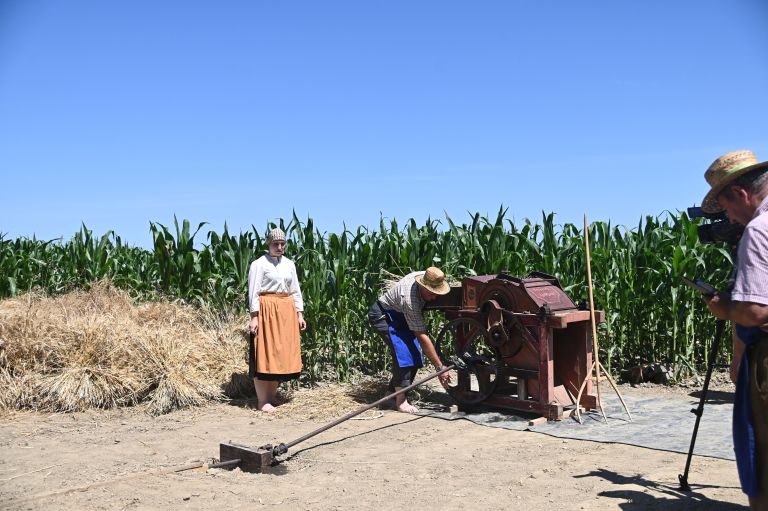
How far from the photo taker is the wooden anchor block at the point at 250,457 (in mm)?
5418

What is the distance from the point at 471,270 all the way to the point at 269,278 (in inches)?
124

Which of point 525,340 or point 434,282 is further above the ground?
point 434,282

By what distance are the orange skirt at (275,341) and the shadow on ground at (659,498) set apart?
12.4 feet

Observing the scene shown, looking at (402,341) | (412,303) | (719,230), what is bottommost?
(402,341)

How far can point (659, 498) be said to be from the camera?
4.55 metres

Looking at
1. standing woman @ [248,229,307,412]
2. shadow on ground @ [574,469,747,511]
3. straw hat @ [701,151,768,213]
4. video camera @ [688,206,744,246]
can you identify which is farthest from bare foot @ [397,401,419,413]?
straw hat @ [701,151,768,213]

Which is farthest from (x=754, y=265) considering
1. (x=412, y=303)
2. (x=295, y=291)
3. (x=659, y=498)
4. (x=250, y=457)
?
(x=295, y=291)

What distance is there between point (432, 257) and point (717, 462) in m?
5.06

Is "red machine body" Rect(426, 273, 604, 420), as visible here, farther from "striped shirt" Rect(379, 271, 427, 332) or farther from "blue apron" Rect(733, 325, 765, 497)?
"blue apron" Rect(733, 325, 765, 497)

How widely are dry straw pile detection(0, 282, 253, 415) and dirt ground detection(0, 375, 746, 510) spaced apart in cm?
44

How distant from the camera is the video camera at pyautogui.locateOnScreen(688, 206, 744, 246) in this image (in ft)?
13.5

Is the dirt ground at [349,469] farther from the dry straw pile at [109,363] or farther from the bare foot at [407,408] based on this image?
the dry straw pile at [109,363]

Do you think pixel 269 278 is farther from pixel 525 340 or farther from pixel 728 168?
pixel 728 168

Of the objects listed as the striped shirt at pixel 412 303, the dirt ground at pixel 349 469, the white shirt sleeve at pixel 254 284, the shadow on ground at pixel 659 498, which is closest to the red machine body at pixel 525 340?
the striped shirt at pixel 412 303
